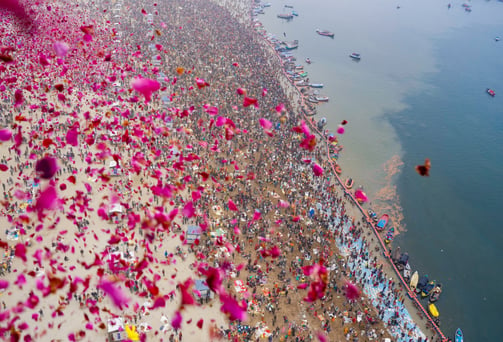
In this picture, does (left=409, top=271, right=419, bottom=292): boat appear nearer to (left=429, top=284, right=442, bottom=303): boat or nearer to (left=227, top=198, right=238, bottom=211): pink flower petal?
(left=429, top=284, right=442, bottom=303): boat

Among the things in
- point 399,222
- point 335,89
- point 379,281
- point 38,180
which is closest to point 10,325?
point 38,180

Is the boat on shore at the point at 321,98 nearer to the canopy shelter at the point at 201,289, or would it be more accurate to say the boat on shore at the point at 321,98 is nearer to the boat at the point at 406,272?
the boat at the point at 406,272

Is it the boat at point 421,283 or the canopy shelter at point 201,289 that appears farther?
the boat at point 421,283

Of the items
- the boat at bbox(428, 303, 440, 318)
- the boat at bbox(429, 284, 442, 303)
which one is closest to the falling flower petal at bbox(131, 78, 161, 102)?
the boat at bbox(429, 284, 442, 303)

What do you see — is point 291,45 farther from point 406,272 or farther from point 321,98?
point 406,272

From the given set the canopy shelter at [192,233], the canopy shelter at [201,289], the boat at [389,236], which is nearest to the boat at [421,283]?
the boat at [389,236]

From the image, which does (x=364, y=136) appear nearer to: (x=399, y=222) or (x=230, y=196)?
(x=399, y=222)
